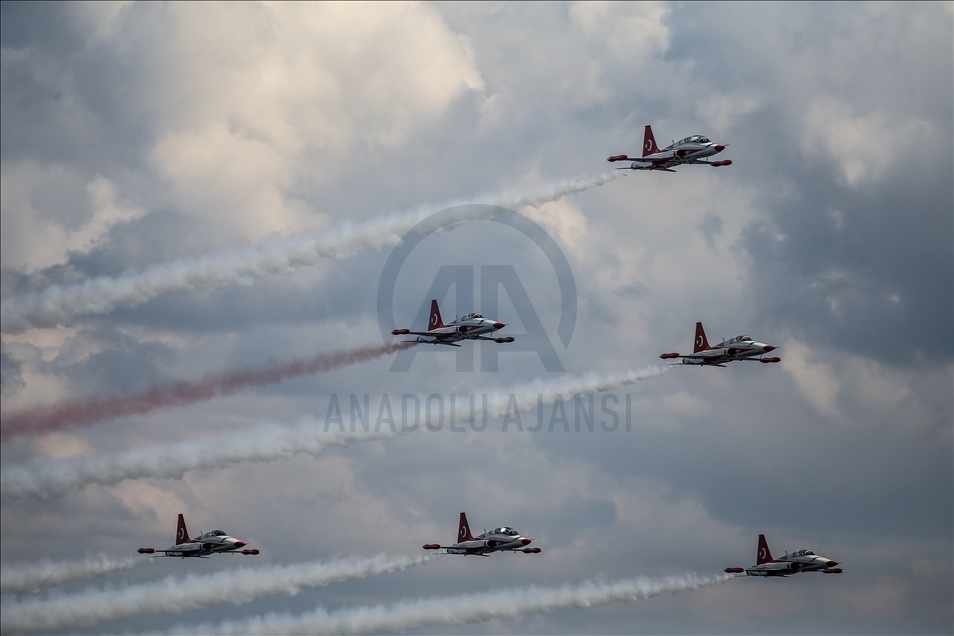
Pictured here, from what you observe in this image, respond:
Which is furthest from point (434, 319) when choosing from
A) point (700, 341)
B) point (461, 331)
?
point (700, 341)

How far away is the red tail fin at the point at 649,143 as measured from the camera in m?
129

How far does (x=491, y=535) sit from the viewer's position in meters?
130

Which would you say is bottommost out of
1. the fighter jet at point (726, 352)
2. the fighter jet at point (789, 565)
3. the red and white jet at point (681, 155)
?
the fighter jet at point (789, 565)

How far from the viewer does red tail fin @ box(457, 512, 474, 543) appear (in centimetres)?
13212

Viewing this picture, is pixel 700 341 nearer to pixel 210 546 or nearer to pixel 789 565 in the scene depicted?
pixel 789 565

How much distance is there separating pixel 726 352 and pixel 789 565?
23.1m

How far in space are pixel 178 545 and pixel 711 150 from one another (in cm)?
5978

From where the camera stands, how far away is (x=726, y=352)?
128m

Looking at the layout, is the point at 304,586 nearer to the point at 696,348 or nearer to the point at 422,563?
the point at 422,563

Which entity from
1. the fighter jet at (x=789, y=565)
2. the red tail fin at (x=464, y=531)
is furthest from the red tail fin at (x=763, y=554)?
the red tail fin at (x=464, y=531)

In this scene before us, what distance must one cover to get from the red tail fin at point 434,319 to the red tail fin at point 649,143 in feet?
76.7

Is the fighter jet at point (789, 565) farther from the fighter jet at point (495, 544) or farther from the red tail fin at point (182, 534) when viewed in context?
the red tail fin at point (182, 534)

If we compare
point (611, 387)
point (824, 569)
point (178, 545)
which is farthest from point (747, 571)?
point (178, 545)

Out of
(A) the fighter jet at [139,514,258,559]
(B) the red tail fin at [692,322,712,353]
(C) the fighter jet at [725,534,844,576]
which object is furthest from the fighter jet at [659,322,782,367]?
(A) the fighter jet at [139,514,258,559]
